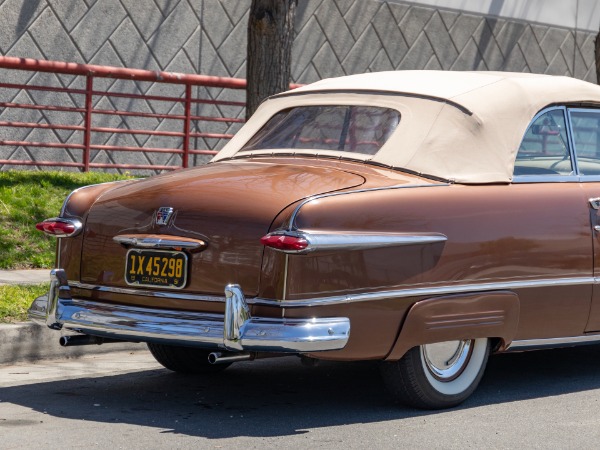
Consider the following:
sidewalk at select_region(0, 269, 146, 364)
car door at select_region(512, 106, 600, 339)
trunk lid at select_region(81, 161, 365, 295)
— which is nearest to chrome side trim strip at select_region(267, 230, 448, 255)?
trunk lid at select_region(81, 161, 365, 295)

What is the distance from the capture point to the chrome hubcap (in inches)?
229

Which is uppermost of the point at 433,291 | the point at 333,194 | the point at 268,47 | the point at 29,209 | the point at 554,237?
the point at 268,47

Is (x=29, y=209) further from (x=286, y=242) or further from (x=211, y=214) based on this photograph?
(x=286, y=242)

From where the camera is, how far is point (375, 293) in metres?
5.44

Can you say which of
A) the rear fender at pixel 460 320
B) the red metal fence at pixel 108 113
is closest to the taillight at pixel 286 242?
the rear fender at pixel 460 320

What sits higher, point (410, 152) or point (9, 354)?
point (410, 152)

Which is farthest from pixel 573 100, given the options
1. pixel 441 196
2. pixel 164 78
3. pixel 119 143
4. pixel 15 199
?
pixel 119 143

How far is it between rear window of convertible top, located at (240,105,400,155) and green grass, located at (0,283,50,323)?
1848 millimetres

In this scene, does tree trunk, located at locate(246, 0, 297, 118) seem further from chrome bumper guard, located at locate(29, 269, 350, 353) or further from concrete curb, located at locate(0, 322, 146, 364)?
chrome bumper guard, located at locate(29, 269, 350, 353)

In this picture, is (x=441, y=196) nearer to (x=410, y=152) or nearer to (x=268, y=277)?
(x=410, y=152)

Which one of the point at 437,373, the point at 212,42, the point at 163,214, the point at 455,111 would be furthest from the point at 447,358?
the point at 212,42

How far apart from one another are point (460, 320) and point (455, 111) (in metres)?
1.16

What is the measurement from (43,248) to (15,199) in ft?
3.10

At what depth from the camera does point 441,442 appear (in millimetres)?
5266
